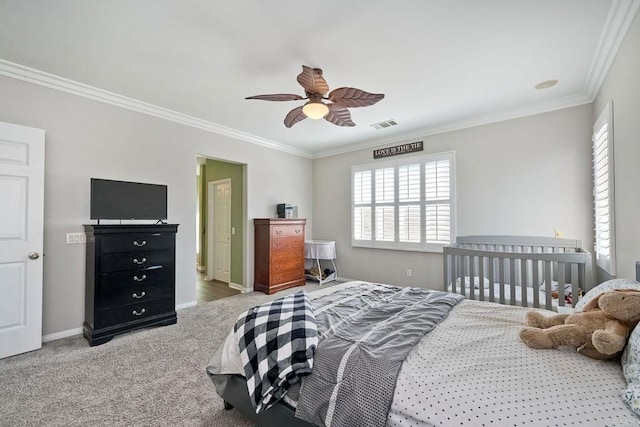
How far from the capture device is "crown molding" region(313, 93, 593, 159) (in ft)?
11.3

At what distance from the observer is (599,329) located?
1262 mm

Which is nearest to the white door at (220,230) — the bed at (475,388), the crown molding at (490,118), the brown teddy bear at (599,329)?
the crown molding at (490,118)

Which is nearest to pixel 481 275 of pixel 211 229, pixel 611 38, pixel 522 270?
pixel 522 270

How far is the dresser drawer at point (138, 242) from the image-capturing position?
2.94 metres

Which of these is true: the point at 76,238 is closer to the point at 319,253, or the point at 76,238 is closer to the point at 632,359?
the point at 319,253

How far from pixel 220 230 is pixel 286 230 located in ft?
5.36

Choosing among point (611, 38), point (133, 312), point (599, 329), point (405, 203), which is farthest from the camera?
point (405, 203)

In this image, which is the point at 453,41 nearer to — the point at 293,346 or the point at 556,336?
the point at 556,336

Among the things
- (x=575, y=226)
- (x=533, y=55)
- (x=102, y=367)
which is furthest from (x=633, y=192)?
(x=102, y=367)

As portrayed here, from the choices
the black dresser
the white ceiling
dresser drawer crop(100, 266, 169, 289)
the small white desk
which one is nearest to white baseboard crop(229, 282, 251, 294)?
the small white desk

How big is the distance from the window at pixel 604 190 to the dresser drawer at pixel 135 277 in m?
4.50

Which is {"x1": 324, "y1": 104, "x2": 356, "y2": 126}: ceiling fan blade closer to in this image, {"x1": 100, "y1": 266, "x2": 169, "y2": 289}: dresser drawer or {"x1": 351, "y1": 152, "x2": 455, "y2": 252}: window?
{"x1": 351, "y1": 152, "x2": 455, "y2": 252}: window

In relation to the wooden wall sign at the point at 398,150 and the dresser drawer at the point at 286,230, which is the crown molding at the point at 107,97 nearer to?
the dresser drawer at the point at 286,230

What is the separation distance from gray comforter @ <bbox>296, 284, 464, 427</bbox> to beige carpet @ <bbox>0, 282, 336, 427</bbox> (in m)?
0.81
